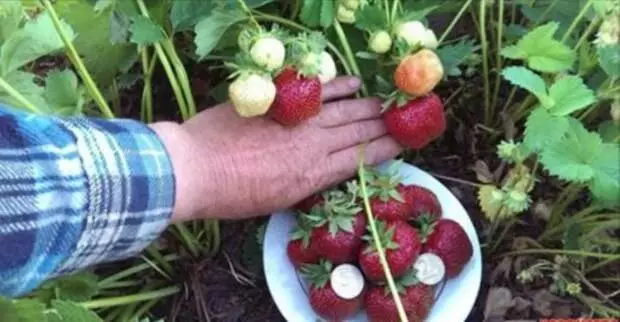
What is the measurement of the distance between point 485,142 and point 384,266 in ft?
0.95

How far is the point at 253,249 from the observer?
1.21 meters

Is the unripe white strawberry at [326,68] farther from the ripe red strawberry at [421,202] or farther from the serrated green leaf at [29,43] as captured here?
the serrated green leaf at [29,43]


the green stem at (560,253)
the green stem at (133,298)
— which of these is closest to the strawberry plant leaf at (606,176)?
the green stem at (560,253)

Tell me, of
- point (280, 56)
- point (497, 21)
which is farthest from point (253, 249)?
point (497, 21)

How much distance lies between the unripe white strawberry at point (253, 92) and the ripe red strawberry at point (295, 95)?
0.04 feet

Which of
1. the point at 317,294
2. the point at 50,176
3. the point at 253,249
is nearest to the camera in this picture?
the point at 50,176

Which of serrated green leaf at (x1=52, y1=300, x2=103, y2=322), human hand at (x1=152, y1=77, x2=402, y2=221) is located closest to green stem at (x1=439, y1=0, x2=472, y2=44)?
human hand at (x1=152, y1=77, x2=402, y2=221)

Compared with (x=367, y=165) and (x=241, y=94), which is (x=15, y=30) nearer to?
(x=241, y=94)

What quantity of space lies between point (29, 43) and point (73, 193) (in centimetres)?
21

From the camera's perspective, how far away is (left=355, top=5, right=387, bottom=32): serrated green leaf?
1074 mm

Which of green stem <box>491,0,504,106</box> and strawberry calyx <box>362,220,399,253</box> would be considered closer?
strawberry calyx <box>362,220,399,253</box>

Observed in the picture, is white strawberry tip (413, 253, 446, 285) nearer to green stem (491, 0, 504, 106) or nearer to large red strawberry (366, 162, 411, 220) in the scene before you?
large red strawberry (366, 162, 411, 220)

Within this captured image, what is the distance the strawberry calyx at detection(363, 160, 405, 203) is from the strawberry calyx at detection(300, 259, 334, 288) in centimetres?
8

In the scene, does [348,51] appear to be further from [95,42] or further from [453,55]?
[95,42]
